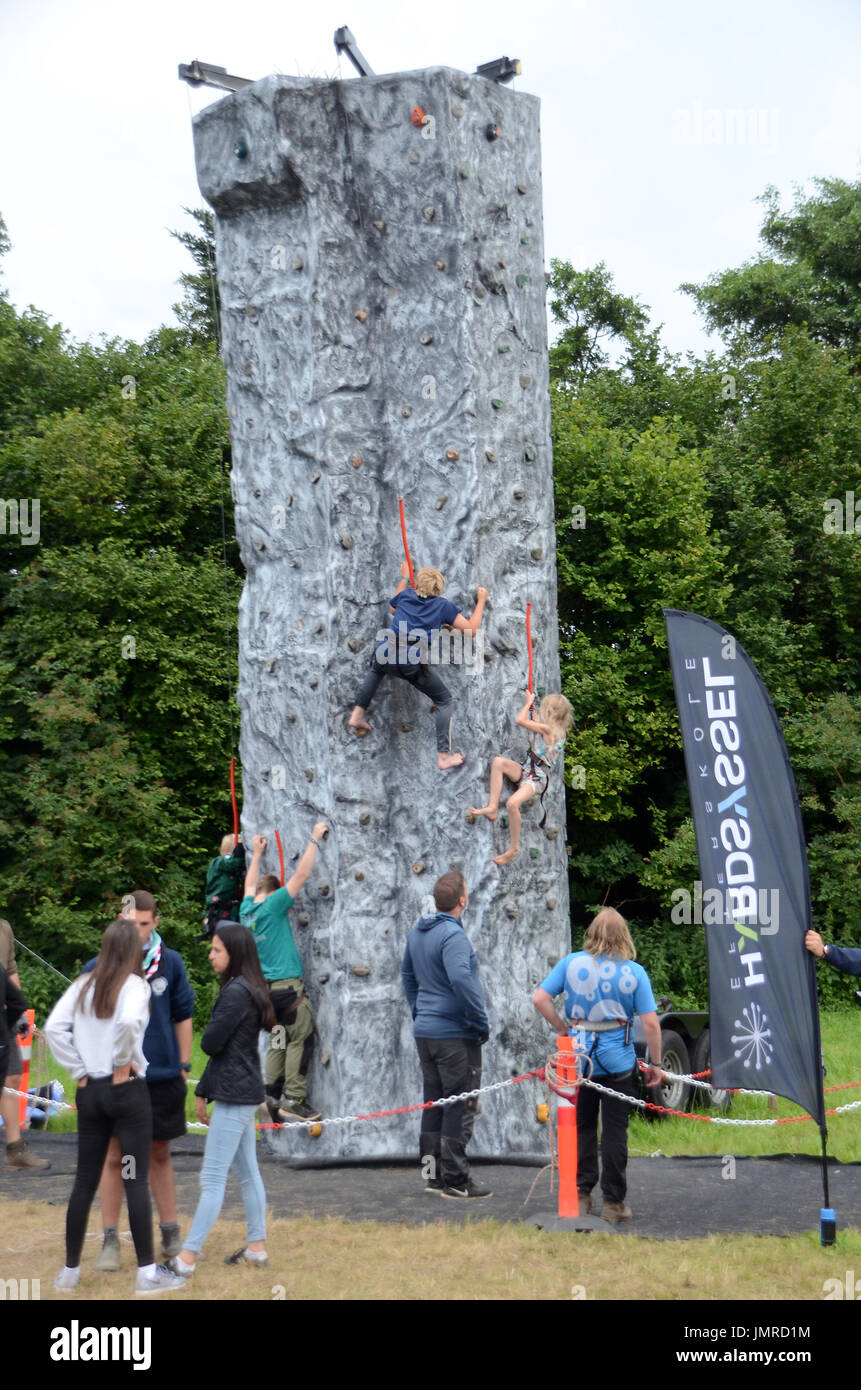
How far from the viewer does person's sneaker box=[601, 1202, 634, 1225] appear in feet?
27.2

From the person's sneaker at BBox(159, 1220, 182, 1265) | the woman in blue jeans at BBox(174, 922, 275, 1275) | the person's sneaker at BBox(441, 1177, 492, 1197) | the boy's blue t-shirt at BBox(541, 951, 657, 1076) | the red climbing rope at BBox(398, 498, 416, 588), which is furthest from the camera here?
the red climbing rope at BBox(398, 498, 416, 588)

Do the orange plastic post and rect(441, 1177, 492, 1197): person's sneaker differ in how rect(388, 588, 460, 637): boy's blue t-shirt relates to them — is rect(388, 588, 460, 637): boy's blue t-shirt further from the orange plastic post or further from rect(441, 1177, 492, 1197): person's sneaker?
rect(441, 1177, 492, 1197): person's sneaker

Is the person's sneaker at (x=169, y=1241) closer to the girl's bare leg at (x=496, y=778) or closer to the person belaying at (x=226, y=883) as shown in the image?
the person belaying at (x=226, y=883)

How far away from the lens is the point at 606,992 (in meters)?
8.20

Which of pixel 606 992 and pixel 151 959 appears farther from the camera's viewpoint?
pixel 606 992

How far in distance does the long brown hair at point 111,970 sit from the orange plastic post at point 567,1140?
100 inches

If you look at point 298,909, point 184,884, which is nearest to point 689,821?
point 184,884

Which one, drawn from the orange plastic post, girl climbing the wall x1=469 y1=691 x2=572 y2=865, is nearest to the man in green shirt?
girl climbing the wall x1=469 y1=691 x2=572 y2=865

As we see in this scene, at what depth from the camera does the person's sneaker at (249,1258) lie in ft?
24.3

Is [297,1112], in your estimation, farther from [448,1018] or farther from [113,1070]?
[113,1070]

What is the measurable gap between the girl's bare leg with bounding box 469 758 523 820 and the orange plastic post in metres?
2.62

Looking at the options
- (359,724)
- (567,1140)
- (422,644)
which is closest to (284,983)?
(359,724)

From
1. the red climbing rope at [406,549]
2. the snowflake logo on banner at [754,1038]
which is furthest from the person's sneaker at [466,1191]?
the red climbing rope at [406,549]

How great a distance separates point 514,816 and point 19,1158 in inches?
169
